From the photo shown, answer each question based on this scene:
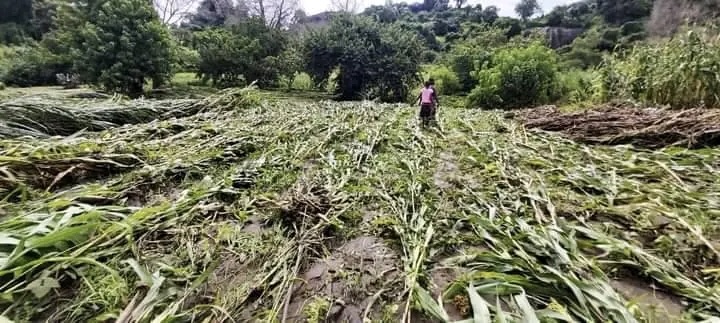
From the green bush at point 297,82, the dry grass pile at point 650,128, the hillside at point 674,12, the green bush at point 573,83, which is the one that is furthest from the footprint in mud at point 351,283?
the hillside at point 674,12

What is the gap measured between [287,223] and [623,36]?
83.1 feet

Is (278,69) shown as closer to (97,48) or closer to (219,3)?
(97,48)

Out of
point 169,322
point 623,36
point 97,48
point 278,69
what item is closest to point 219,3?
point 278,69

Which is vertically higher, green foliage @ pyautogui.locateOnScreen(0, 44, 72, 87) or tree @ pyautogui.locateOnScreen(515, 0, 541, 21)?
tree @ pyautogui.locateOnScreen(515, 0, 541, 21)

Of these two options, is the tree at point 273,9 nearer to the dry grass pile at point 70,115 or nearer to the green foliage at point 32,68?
the green foliage at point 32,68

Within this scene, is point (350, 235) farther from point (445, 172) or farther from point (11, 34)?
point (11, 34)

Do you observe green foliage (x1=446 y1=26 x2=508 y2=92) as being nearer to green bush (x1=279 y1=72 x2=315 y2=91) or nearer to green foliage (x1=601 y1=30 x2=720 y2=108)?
green bush (x1=279 y1=72 x2=315 y2=91)

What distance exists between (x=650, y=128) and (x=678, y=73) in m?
2.23

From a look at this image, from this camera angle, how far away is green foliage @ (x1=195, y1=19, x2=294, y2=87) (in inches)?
528

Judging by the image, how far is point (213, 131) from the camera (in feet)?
13.2

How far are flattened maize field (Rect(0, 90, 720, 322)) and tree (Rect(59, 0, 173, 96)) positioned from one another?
24.4 feet

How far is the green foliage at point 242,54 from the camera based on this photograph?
1341 cm

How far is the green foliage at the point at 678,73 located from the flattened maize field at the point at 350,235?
2.66m

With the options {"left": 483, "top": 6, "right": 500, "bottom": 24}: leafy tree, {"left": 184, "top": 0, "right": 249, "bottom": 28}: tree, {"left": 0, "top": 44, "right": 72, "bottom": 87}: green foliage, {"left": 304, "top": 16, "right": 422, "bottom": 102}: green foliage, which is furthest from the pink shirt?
{"left": 483, "top": 6, "right": 500, "bottom": 24}: leafy tree
